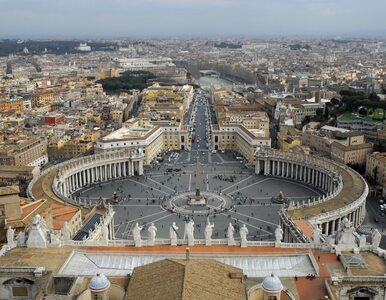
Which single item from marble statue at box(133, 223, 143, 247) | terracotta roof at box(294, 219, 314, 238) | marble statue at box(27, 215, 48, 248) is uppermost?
marble statue at box(27, 215, 48, 248)

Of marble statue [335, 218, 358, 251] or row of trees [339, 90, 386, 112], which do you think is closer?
marble statue [335, 218, 358, 251]

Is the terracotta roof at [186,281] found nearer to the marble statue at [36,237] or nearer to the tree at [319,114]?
the marble statue at [36,237]

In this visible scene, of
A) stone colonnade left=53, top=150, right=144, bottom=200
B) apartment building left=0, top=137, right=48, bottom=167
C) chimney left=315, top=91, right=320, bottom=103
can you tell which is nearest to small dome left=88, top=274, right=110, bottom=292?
stone colonnade left=53, top=150, right=144, bottom=200

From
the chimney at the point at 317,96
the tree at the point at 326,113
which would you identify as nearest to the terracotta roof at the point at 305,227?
the tree at the point at 326,113

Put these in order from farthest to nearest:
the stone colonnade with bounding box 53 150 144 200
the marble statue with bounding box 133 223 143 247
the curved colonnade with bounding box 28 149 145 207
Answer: the stone colonnade with bounding box 53 150 144 200 → the curved colonnade with bounding box 28 149 145 207 → the marble statue with bounding box 133 223 143 247

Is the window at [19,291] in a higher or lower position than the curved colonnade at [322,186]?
higher

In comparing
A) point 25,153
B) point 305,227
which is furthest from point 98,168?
point 305,227

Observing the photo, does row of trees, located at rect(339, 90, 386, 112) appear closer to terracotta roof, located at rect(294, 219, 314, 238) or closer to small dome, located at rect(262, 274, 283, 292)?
terracotta roof, located at rect(294, 219, 314, 238)

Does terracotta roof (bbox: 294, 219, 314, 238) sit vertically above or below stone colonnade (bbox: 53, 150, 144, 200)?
above
